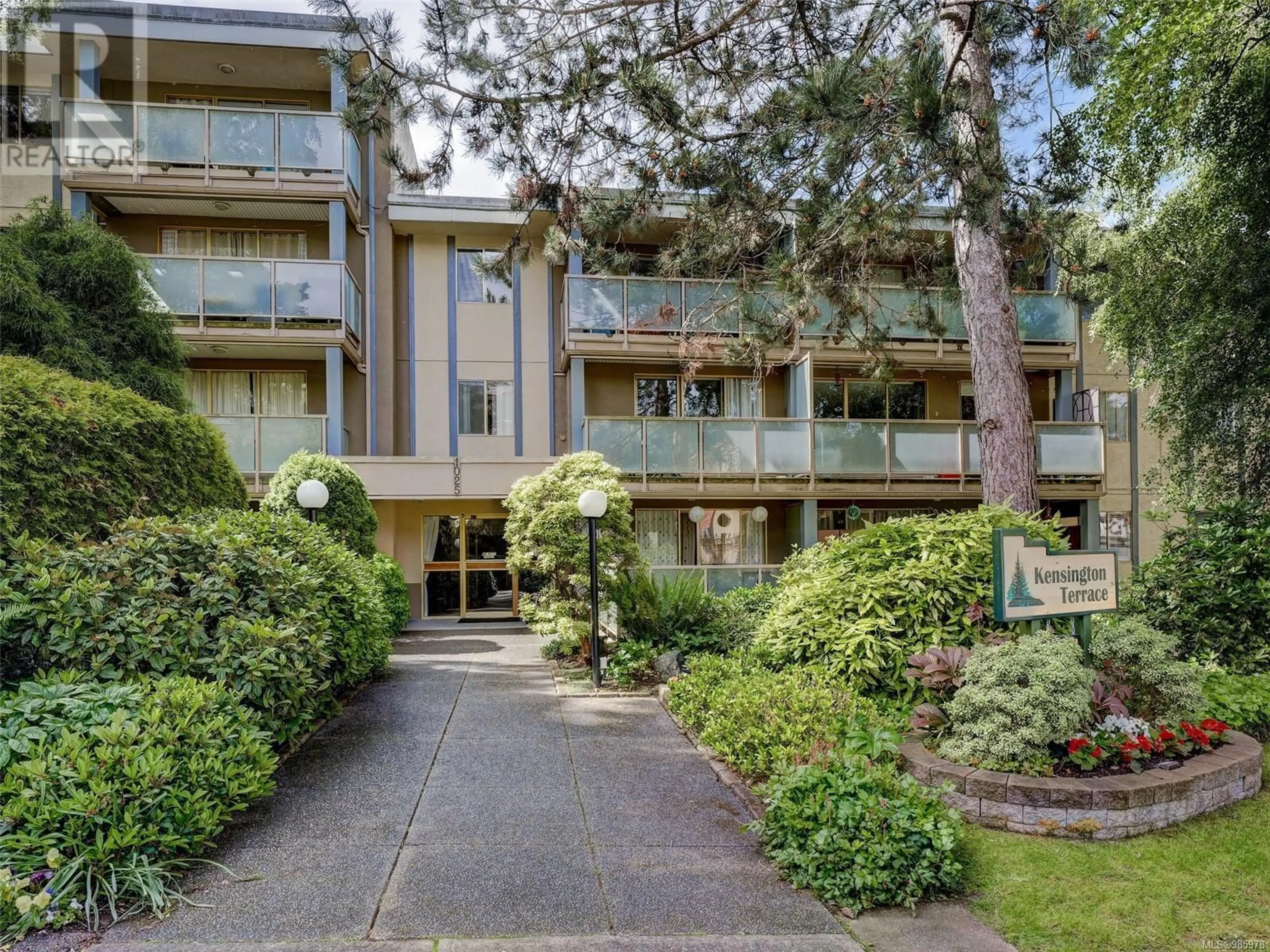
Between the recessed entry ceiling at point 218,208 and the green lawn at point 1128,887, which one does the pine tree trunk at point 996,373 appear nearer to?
the green lawn at point 1128,887

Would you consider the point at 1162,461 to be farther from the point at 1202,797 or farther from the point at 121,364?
the point at 121,364

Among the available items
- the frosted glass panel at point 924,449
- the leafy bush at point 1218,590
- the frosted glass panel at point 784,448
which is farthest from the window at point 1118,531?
the leafy bush at point 1218,590

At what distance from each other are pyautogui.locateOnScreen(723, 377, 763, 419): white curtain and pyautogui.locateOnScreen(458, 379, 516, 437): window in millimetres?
4476

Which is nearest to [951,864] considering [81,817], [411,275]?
[81,817]

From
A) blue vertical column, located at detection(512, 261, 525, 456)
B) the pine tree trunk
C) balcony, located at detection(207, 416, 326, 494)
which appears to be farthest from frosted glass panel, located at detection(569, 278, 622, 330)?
the pine tree trunk

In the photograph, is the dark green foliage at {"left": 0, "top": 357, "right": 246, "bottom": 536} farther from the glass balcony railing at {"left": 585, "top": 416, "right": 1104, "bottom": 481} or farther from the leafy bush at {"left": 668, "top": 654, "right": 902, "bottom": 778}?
the glass balcony railing at {"left": 585, "top": 416, "right": 1104, "bottom": 481}

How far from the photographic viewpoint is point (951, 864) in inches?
138

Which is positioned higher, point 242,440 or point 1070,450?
point 242,440

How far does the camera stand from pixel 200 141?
12477 mm

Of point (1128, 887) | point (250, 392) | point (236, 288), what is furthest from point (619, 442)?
point (1128, 887)

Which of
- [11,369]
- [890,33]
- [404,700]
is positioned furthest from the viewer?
[404,700]

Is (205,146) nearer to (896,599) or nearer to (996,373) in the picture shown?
(996,373)

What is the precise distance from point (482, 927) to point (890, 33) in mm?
7900

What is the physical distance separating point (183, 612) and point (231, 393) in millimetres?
10372
